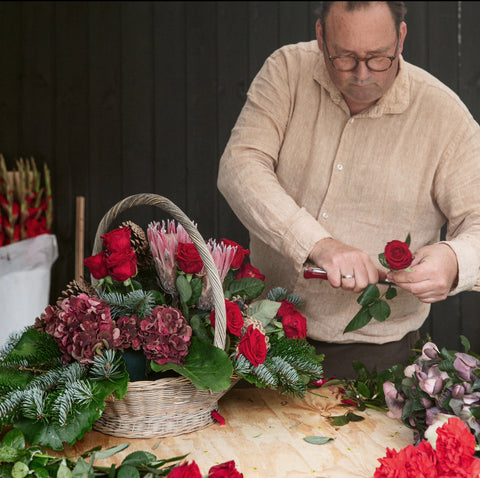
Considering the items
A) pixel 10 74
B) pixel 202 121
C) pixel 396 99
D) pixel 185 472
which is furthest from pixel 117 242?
pixel 10 74

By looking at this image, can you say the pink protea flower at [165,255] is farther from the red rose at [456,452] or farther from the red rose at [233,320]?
the red rose at [456,452]

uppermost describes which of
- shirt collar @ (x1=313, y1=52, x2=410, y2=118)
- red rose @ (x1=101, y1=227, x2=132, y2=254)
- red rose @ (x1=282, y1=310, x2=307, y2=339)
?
shirt collar @ (x1=313, y1=52, x2=410, y2=118)

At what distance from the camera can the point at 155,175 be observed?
271 centimetres

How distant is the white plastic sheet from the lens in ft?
6.54

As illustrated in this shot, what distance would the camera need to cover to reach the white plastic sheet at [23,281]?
199 cm

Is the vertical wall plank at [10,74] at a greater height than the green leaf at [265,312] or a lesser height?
greater

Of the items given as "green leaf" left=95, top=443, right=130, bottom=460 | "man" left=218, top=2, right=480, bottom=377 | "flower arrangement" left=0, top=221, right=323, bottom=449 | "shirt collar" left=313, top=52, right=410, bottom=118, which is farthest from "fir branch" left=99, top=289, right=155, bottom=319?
"shirt collar" left=313, top=52, right=410, bottom=118

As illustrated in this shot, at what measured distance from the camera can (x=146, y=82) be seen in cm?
268

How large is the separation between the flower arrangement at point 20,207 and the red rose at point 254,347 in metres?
1.37

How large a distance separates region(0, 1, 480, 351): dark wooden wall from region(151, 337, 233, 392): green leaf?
1710mm

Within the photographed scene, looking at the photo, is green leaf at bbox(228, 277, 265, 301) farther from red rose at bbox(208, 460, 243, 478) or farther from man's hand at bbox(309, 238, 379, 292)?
red rose at bbox(208, 460, 243, 478)

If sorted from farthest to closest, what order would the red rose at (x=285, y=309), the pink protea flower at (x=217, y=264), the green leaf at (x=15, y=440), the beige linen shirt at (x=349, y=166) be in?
1. the beige linen shirt at (x=349, y=166)
2. the red rose at (x=285, y=309)
3. the pink protea flower at (x=217, y=264)
4. the green leaf at (x=15, y=440)

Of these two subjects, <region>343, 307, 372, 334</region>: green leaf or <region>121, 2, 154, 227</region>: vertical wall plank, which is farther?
<region>121, 2, 154, 227</region>: vertical wall plank

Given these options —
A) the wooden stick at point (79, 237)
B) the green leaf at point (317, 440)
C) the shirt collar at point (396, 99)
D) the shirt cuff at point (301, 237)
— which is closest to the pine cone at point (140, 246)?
the shirt cuff at point (301, 237)
